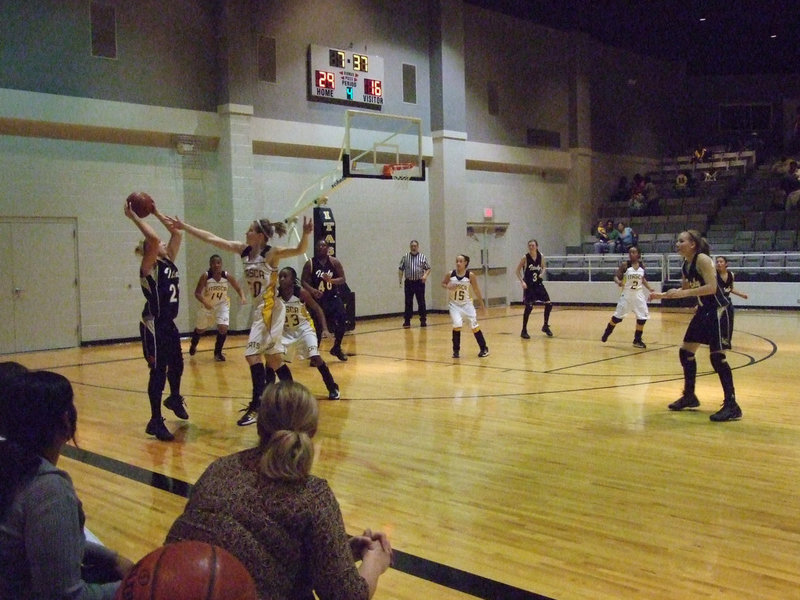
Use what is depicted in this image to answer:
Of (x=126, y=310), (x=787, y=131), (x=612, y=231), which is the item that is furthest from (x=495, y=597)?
(x=787, y=131)

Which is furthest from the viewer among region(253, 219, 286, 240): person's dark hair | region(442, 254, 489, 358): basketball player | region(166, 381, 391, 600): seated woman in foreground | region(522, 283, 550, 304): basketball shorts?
region(522, 283, 550, 304): basketball shorts

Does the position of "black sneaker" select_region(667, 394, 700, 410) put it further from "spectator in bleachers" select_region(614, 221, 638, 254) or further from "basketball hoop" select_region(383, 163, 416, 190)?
"spectator in bleachers" select_region(614, 221, 638, 254)

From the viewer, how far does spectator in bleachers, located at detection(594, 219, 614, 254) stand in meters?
20.7

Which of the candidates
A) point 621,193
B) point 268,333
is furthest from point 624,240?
point 268,333

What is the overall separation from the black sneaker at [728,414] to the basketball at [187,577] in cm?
602

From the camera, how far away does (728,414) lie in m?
6.83

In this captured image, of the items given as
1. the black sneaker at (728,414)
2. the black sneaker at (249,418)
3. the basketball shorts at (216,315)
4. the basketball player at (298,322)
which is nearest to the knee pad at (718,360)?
the black sneaker at (728,414)

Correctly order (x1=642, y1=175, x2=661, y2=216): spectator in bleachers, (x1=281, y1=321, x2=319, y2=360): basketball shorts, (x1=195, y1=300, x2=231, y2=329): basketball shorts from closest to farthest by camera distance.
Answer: (x1=281, y1=321, x2=319, y2=360): basketball shorts, (x1=195, y1=300, x2=231, y2=329): basketball shorts, (x1=642, y1=175, x2=661, y2=216): spectator in bleachers

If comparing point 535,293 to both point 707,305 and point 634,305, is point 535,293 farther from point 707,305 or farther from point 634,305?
point 707,305

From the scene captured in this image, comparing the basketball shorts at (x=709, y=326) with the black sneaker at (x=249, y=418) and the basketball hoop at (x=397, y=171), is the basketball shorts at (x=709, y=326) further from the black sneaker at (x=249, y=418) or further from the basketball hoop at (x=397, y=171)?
the basketball hoop at (x=397, y=171)

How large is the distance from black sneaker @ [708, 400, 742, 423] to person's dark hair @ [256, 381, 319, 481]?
17.9 feet

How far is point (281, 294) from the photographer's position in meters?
7.59

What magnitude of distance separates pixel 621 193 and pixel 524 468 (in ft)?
63.9

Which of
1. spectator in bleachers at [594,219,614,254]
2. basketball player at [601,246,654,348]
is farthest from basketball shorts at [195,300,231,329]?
spectator in bleachers at [594,219,614,254]
